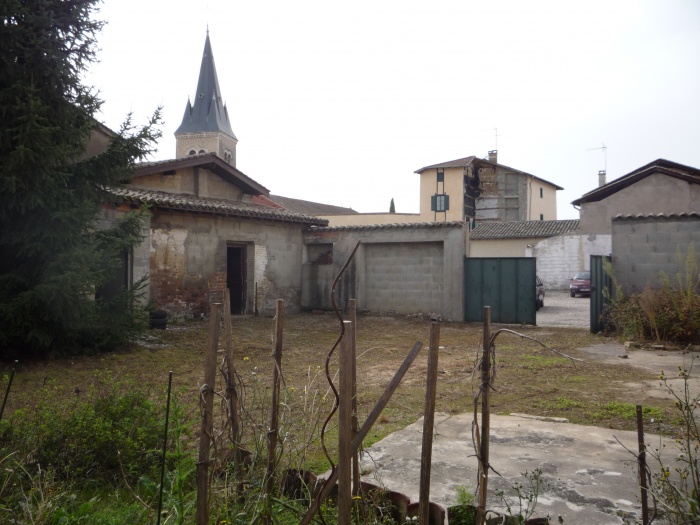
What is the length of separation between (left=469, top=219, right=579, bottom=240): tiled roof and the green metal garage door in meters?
16.3

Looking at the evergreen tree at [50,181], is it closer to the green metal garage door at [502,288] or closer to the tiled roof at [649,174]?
the green metal garage door at [502,288]

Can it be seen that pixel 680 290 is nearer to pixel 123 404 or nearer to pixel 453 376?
pixel 453 376

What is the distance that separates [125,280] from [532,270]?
9.54 m

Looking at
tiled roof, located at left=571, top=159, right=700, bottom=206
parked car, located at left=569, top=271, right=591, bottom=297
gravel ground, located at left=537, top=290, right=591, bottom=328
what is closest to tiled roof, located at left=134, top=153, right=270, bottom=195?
gravel ground, located at left=537, top=290, right=591, bottom=328

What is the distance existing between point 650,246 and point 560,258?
57.0ft

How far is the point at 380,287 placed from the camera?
1500 cm

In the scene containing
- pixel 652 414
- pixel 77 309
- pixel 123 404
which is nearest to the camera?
pixel 123 404

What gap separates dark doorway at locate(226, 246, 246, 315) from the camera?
1467cm

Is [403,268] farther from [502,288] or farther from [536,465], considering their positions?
[536,465]

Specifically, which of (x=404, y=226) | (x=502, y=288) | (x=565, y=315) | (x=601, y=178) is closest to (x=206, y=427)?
(x=502, y=288)

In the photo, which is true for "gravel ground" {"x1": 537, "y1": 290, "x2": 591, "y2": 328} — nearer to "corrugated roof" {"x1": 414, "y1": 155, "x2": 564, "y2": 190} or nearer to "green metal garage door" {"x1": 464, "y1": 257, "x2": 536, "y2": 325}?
"green metal garage door" {"x1": 464, "y1": 257, "x2": 536, "y2": 325}

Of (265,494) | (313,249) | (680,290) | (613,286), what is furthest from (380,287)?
(265,494)

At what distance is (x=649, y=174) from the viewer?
19.7 metres

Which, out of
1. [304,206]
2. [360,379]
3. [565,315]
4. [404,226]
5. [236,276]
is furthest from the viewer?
[304,206]
